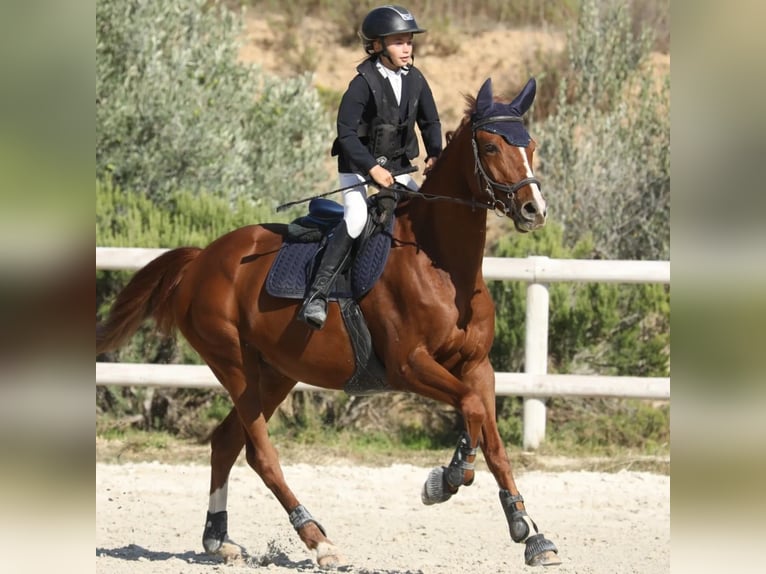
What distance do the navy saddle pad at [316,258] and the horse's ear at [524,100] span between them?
3.15 ft

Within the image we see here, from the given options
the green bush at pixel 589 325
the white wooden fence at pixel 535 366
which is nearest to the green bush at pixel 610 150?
the green bush at pixel 589 325

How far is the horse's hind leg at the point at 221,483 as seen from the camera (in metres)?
6.54

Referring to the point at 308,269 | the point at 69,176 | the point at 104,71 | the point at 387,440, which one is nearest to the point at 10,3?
the point at 69,176

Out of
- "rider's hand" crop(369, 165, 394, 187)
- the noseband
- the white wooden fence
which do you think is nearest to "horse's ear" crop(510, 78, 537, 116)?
the noseband

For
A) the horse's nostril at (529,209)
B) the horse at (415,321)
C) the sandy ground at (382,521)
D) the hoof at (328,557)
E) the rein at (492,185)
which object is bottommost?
the sandy ground at (382,521)

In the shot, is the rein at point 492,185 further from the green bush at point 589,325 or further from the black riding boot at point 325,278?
the green bush at point 589,325

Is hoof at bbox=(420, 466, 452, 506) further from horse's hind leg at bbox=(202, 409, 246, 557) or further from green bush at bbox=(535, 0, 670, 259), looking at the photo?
green bush at bbox=(535, 0, 670, 259)

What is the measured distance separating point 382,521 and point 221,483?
1.52 m

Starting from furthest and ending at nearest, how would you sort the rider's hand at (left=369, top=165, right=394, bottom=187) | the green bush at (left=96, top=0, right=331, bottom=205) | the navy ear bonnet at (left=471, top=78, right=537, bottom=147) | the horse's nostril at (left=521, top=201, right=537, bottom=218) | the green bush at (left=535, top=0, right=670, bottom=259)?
the green bush at (left=535, top=0, right=670, bottom=259) → the green bush at (left=96, top=0, right=331, bottom=205) → the rider's hand at (left=369, top=165, right=394, bottom=187) → the navy ear bonnet at (left=471, top=78, right=537, bottom=147) → the horse's nostril at (left=521, top=201, right=537, bottom=218)

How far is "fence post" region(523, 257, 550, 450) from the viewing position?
31.1ft

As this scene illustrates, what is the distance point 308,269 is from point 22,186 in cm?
453

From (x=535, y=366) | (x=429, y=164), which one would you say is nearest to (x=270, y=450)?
(x=429, y=164)

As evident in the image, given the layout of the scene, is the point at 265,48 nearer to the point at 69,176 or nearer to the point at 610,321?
the point at 610,321

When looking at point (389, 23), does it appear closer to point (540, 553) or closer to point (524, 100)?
point (524, 100)
